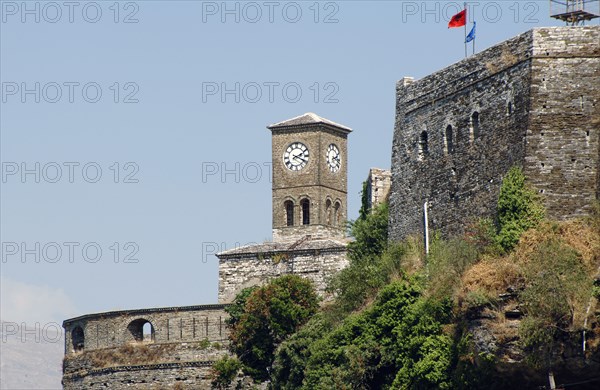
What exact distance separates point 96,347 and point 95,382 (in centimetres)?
218

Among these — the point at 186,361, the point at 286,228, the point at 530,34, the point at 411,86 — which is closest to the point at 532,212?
the point at 530,34

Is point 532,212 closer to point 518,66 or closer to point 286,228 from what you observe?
point 518,66

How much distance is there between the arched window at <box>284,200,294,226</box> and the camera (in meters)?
112

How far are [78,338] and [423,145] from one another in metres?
38.1

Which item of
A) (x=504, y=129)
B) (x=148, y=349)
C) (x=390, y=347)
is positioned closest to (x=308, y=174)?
(x=148, y=349)

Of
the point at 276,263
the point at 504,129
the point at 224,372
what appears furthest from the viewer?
the point at 276,263

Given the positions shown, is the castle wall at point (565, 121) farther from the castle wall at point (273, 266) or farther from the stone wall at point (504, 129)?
the castle wall at point (273, 266)

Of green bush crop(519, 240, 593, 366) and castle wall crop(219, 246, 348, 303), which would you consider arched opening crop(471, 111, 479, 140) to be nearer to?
green bush crop(519, 240, 593, 366)

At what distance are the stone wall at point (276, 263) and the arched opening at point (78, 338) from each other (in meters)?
8.08

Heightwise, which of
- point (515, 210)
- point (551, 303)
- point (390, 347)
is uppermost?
point (515, 210)

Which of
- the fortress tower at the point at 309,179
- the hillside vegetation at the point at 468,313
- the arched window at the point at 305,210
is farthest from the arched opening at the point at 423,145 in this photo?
the arched window at the point at 305,210

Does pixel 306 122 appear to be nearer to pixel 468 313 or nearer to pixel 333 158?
pixel 333 158

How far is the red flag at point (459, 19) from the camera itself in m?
64.1

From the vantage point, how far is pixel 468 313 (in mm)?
56344
